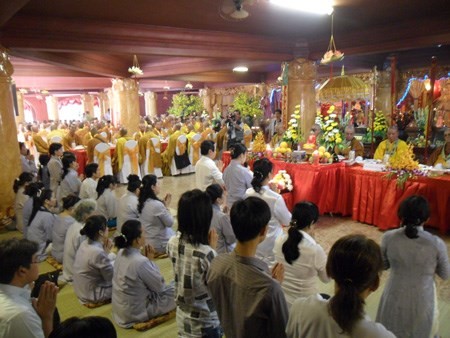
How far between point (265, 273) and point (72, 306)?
2685 millimetres

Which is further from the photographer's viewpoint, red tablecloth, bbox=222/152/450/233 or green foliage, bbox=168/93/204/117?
green foliage, bbox=168/93/204/117

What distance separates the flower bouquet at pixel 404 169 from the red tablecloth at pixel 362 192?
0.23 ft

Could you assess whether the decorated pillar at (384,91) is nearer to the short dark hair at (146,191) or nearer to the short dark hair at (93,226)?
the short dark hair at (146,191)

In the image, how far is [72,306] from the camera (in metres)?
3.34

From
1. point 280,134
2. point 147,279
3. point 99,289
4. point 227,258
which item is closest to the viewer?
point 227,258

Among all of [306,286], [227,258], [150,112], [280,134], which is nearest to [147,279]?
[306,286]

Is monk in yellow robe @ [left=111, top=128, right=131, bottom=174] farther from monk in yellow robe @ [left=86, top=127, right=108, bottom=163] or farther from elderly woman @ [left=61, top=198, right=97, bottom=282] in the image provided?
elderly woman @ [left=61, top=198, right=97, bottom=282]

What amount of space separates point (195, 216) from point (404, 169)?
3779 millimetres

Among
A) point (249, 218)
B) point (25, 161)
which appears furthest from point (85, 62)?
point (249, 218)

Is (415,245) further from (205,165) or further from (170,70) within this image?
(170,70)

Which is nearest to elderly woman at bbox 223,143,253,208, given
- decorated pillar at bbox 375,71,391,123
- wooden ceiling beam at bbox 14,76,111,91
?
decorated pillar at bbox 375,71,391,123

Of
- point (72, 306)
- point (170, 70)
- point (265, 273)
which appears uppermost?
point (170, 70)

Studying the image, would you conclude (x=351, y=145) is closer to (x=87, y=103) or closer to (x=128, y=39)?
(x=128, y=39)

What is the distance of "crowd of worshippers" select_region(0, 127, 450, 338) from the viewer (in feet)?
3.87
